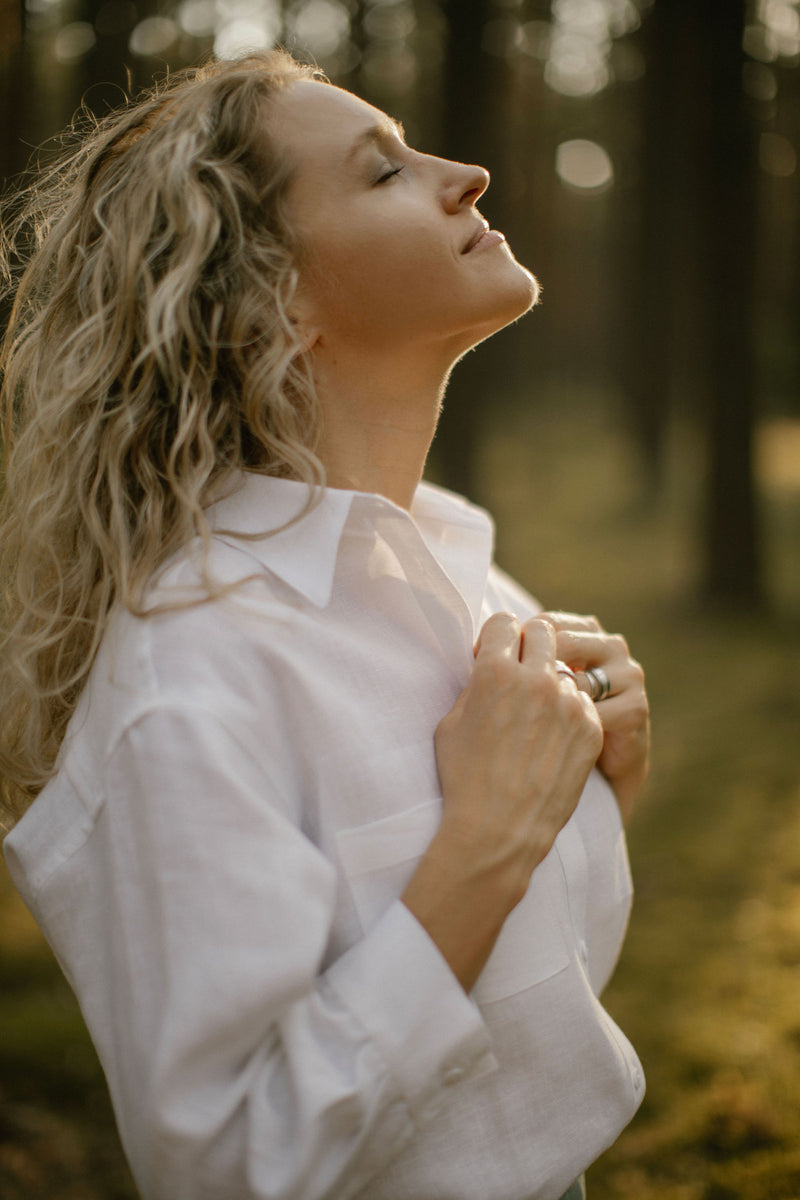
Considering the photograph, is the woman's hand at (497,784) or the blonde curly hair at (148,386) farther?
the blonde curly hair at (148,386)

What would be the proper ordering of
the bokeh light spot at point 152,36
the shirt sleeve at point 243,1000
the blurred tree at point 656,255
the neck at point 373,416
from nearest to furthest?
the shirt sleeve at point 243,1000 < the neck at point 373,416 < the bokeh light spot at point 152,36 < the blurred tree at point 656,255

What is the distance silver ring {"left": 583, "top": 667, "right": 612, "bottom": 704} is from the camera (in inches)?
67.8

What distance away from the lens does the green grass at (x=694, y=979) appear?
274 cm

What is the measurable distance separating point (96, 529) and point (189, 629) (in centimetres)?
30

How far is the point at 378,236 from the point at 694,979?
3323 mm

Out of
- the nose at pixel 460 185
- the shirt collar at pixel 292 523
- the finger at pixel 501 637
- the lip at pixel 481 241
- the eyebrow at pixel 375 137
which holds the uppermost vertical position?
the eyebrow at pixel 375 137

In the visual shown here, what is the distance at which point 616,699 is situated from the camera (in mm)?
1756

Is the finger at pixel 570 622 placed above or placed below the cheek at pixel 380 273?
below

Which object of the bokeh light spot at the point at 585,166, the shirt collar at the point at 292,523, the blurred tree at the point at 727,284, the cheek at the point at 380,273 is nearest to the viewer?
the shirt collar at the point at 292,523

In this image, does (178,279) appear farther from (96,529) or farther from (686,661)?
(686,661)

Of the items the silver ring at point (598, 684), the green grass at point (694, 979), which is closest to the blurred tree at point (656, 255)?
the green grass at point (694, 979)

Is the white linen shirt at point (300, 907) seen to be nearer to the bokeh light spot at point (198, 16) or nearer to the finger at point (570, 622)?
the finger at point (570, 622)

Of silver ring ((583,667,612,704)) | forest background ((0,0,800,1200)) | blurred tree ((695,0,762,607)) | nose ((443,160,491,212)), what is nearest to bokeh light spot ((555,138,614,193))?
forest background ((0,0,800,1200))

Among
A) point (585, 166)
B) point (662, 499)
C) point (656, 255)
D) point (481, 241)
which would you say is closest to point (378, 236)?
point (481, 241)
